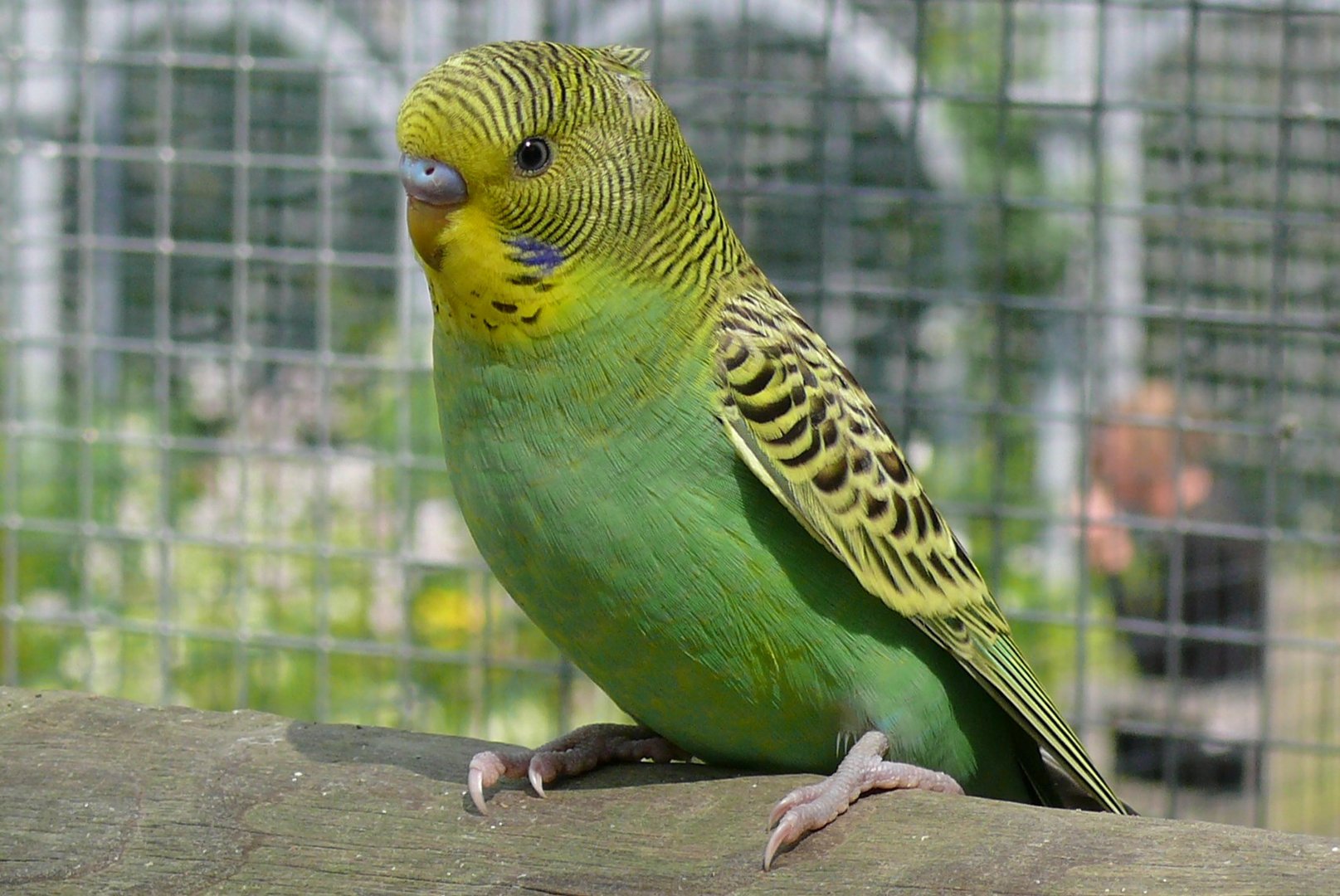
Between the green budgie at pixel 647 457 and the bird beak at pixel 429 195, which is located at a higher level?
the bird beak at pixel 429 195

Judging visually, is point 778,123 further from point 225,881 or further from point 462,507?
point 225,881

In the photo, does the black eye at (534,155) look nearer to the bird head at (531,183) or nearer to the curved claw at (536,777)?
the bird head at (531,183)

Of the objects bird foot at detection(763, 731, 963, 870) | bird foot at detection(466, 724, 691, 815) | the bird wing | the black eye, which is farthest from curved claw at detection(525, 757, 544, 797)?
the black eye

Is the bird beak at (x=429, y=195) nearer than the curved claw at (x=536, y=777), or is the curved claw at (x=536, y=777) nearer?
the bird beak at (x=429, y=195)

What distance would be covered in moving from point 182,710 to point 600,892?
700 mm

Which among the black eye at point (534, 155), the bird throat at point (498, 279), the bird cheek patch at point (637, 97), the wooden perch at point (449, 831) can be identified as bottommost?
the wooden perch at point (449, 831)

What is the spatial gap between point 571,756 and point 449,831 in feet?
0.80

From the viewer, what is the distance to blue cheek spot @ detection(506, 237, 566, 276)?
6.15 ft

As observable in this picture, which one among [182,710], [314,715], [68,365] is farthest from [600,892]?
[68,365]

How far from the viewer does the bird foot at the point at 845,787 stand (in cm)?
174

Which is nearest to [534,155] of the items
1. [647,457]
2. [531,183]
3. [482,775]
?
[531,183]

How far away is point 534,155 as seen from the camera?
73.3 inches

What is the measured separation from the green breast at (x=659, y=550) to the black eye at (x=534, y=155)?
0.66 feet

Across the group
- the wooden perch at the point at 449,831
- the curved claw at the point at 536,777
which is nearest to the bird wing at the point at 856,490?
the wooden perch at the point at 449,831
